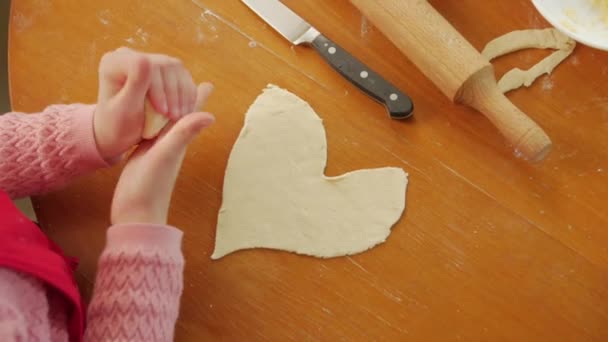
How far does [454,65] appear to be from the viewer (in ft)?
2.44

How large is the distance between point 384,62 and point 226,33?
0.69 ft

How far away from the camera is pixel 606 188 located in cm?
74

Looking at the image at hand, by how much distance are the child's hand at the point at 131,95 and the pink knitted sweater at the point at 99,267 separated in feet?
0.07

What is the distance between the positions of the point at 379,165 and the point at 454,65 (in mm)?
147

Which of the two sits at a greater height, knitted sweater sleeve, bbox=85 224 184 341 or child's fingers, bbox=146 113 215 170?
child's fingers, bbox=146 113 215 170

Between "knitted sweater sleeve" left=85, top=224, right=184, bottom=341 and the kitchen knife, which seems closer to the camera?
"knitted sweater sleeve" left=85, top=224, right=184, bottom=341

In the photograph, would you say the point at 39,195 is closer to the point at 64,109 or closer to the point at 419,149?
the point at 64,109

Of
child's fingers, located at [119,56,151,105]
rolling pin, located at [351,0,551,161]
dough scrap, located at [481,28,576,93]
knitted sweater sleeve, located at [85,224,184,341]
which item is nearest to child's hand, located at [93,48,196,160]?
child's fingers, located at [119,56,151,105]

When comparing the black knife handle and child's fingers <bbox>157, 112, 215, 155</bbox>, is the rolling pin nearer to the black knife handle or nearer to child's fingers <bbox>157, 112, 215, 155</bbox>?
the black knife handle

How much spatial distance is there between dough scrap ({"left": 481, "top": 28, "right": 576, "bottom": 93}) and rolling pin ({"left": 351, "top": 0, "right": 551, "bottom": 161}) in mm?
50

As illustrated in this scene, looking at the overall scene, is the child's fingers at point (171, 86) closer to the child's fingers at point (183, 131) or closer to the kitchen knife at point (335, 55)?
the child's fingers at point (183, 131)

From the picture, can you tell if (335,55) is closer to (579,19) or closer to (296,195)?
(296,195)

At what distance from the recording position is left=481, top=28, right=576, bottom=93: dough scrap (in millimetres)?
786

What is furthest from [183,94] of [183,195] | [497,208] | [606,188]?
[606,188]
